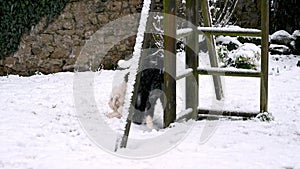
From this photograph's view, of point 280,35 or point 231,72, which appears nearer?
point 231,72

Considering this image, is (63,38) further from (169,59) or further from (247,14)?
(247,14)

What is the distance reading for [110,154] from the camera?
3.33m

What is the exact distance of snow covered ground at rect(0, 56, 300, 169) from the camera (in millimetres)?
3113

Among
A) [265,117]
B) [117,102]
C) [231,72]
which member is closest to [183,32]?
[231,72]

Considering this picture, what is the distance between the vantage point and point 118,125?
14.0 ft

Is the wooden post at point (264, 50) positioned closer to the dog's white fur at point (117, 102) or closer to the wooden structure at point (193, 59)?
the wooden structure at point (193, 59)

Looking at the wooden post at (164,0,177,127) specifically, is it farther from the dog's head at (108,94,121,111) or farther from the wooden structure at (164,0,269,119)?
the dog's head at (108,94,121,111)

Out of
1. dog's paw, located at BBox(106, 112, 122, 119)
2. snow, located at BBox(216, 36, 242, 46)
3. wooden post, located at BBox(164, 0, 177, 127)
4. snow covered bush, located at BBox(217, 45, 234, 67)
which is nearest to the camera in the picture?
wooden post, located at BBox(164, 0, 177, 127)

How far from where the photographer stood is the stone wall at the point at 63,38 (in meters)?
7.19

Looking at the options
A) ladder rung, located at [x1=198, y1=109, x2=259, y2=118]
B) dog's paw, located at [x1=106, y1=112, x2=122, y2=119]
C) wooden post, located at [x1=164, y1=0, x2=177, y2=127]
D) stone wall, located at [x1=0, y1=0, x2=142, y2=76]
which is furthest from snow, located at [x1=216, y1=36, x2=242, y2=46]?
wooden post, located at [x1=164, y1=0, x2=177, y2=127]

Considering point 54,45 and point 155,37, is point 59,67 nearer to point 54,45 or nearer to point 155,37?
point 54,45

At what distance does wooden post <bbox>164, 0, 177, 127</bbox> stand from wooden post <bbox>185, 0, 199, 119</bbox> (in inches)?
20.4

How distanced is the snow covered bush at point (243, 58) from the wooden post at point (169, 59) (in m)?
3.51

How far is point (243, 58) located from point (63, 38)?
301 cm
